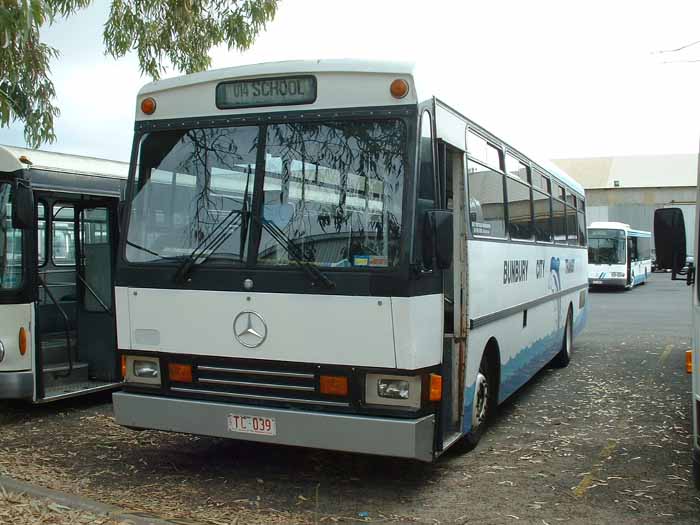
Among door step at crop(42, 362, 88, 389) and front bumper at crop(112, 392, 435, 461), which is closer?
front bumper at crop(112, 392, 435, 461)

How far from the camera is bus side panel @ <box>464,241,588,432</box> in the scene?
6.77 metres

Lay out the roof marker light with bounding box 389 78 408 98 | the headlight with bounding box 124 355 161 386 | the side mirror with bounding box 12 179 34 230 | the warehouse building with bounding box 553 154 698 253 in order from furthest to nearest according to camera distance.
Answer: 1. the warehouse building with bounding box 553 154 698 253
2. the side mirror with bounding box 12 179 34 230
3. the headlight with bounding box 124 355 161 386
4. the roof marker light with bounding box 389 78 408 98

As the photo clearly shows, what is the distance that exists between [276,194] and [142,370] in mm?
1783

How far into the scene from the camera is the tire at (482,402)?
7008 mm

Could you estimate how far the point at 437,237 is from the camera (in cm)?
561

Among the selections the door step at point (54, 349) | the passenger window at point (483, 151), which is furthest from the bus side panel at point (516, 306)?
the door step at point (54, 349)

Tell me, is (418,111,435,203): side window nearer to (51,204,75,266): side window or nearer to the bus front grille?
the bus front grille

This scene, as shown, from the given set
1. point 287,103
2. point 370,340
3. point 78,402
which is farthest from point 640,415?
point 78,402

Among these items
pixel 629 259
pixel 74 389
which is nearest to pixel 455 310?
pixel 74 389

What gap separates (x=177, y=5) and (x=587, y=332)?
1100 cm

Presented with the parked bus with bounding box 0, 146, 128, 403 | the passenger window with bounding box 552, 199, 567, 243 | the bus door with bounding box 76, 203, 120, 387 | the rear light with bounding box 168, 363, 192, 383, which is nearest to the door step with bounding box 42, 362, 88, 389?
the parked bus with bounding box 0, 146, 128, 403

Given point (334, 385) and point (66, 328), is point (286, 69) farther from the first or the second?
point (66, 328)

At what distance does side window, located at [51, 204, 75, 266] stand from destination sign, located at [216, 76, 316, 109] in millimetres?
4367

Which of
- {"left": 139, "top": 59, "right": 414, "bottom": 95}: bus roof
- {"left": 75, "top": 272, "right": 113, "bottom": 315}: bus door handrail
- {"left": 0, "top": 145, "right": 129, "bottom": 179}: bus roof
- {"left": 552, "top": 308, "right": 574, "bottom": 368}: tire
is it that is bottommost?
{"left": 552, "top": 308, "right": 574, "bottom": 368}: tire
